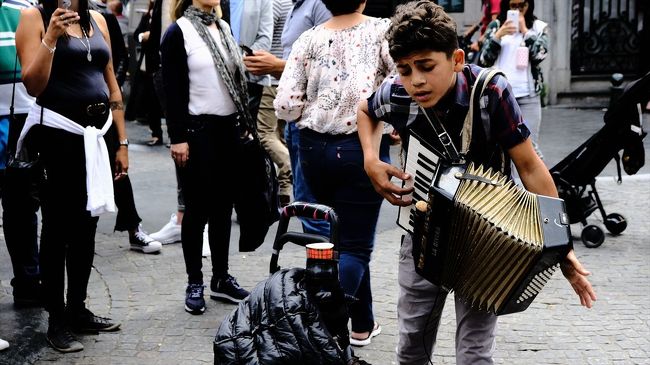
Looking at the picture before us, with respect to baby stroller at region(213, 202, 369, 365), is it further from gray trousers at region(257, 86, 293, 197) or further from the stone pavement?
gray trousers at region(257, 86, 293, 197)

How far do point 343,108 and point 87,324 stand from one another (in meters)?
1.93

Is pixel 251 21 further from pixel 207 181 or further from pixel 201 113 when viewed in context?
pixel 207 181

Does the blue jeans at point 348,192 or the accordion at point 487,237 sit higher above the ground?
the accordion at point 487,237

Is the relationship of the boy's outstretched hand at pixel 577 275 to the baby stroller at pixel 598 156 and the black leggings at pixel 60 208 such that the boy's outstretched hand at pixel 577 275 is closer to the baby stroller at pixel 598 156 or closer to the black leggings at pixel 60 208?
the black leggings at pixel 60 208

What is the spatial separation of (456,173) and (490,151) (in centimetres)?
30

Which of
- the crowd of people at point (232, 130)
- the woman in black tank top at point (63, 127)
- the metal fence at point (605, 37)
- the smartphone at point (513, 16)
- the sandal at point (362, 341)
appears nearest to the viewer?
the crowd of people at point (232, 130)

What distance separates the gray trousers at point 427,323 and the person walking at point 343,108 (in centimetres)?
84

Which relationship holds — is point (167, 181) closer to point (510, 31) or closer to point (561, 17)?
point (510, 31)

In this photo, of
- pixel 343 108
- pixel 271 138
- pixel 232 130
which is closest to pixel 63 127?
pixel 232 130

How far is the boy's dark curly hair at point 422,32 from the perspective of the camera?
3428 mm

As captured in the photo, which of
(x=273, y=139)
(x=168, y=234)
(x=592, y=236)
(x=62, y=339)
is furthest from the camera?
(x=273, y=139)

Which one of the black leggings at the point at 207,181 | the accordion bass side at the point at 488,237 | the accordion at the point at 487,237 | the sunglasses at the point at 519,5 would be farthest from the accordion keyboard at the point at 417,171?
the sunglasses at the point at 519,5

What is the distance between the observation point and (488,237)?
318 cm

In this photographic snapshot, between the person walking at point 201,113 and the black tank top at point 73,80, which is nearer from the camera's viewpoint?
the black tank top at point 73,80
